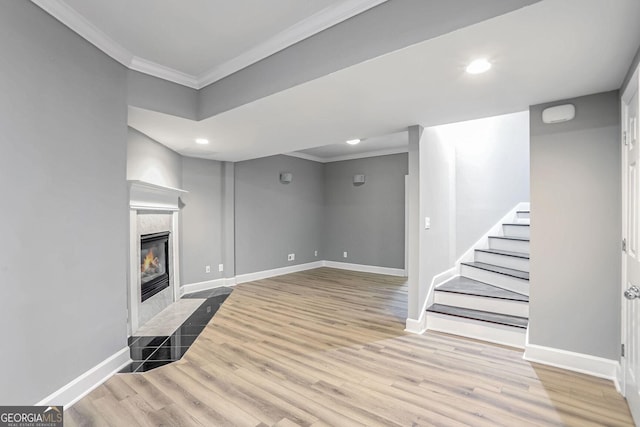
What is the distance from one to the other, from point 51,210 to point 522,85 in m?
3.30

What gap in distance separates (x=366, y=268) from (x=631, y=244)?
4.87 metres

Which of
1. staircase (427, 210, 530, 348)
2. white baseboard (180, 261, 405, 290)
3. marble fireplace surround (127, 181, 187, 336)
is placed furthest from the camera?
white baseboard (180, 261, 405, 290)

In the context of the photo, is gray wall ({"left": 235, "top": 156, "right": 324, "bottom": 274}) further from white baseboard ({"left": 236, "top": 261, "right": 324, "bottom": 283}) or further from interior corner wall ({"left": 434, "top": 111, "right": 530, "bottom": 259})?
interior corner wall ({"left": 434, "top": 111, "right": 530, "bottom": 259})

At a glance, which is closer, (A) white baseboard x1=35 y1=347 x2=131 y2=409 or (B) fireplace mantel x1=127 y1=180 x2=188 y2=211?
(A) white baseboard x1=35 y1=347 x2=131 y2=409

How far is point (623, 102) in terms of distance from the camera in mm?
2146

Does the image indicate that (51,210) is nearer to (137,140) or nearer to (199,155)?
(137,140)

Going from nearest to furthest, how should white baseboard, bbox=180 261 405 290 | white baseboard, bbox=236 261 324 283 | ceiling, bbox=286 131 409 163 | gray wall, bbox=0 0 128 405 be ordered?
gray wall, bbox=0 0 128 405 → white baseboard, bbox=180 261 405 290 → ceiling, bbox=286 131 409 163 → white baseboard, bbox=236 261 324 283

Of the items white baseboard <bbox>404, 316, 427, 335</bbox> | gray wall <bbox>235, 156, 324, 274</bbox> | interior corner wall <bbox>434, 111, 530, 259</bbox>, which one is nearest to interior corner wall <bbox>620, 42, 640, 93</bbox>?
interior corner wall <bbox>434, 111, 530, 259</bbox>

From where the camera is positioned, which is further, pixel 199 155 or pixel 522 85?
pixel 199 155

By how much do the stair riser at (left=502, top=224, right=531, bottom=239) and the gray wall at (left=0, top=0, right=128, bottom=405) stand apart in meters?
5.07

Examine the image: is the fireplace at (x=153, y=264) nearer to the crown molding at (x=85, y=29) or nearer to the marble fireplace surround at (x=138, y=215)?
the marble fireplace surround at (x=138, y=215)

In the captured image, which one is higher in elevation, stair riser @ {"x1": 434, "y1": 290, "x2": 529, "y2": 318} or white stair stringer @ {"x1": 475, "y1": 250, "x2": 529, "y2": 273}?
white stair stringer @ {"x1": 475, "y1": 250, "x2": 529, "y2": 273}

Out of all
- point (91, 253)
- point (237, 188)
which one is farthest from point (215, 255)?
point (91, 253)

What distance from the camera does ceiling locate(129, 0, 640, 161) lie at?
5.12 feet
